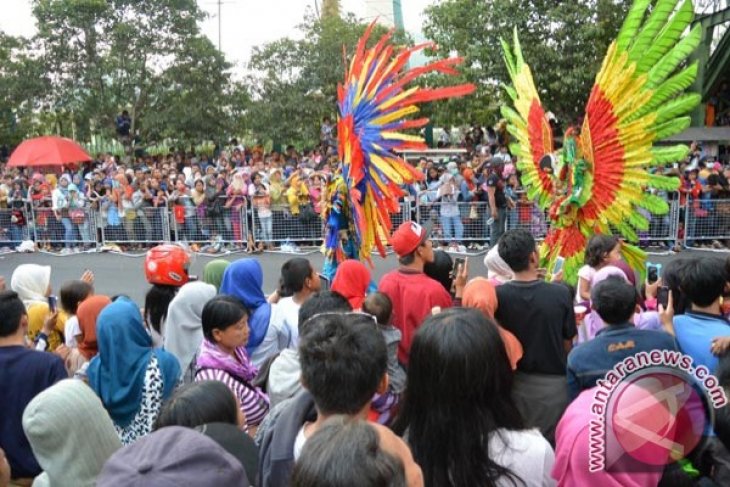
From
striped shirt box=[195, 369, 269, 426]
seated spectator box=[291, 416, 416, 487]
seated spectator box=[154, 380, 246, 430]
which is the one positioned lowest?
striped shirt box=[195, 369, 269, 426]

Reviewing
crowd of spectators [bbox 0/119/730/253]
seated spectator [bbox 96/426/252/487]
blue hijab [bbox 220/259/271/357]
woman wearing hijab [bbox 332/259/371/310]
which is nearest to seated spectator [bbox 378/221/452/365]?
woman wearing hijab [bbox 332/259/371/310]

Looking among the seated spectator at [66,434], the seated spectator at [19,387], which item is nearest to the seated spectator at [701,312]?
the seated spectator at [66,434]

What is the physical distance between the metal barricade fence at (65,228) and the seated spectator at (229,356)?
9.85 m

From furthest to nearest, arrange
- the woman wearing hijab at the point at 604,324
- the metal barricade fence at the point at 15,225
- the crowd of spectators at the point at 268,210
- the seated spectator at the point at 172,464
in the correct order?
the metal barricade fence at the point at 15,225
the crowd of spectators at the point at 268,210
the woman wearing hijab at the point at 604,324
the seated spectator at the point at 172,464

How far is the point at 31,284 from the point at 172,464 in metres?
3.45

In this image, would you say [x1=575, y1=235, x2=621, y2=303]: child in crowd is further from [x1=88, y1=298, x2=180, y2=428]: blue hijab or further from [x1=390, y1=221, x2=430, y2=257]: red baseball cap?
[x1=88, y1=298, x2=180, y2=428]: blue hijab

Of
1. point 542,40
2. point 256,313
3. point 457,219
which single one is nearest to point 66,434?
point 256,313

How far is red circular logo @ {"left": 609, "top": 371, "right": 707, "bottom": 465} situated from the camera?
1.63 m

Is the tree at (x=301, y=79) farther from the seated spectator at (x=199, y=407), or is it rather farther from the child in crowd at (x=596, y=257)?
the seated spectator at (x=199, y=407)

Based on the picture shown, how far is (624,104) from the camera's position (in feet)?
14.2

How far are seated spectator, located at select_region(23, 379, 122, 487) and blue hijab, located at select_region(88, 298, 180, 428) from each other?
2.38ft

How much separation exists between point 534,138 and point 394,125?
116cm

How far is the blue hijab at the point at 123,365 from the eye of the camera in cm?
306

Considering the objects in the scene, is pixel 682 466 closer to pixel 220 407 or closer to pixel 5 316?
pixel 220 407
